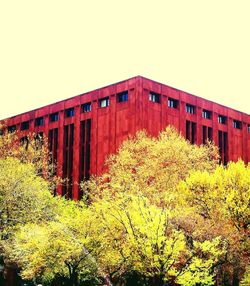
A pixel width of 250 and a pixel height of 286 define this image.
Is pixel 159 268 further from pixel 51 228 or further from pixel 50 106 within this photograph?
pixel 50 106

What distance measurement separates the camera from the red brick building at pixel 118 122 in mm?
61219

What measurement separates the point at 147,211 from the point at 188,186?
924 centimetres

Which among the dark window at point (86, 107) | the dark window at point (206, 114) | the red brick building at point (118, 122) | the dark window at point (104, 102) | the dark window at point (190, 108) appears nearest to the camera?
the red brick building at point (118, 122)

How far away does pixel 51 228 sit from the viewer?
3319 centimetres

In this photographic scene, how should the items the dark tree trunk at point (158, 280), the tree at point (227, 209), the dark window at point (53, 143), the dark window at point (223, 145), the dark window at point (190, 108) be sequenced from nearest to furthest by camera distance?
1. the dark tree trunk at point (158, 280)
2. the tree at point (227, 209)
3. the dark window at point (190, 108)
4. the dark window at point (53, 143)
5. the dark window at point (223, 145)

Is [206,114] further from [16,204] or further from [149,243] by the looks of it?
[149,243]

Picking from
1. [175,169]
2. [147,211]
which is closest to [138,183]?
[175,169]

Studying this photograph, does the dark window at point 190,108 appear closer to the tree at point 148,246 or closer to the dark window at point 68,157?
the dark window at point 68,157

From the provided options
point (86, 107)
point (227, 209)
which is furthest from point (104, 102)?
point (227, 209)

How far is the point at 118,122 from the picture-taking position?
61.8 m

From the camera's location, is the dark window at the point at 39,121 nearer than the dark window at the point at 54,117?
No

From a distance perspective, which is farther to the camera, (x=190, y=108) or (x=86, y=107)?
(x=190, y=108)

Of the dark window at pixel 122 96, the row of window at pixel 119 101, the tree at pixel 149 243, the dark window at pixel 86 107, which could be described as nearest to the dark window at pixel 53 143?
the row of window at pixel 119 101

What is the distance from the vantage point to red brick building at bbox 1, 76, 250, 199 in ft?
201
